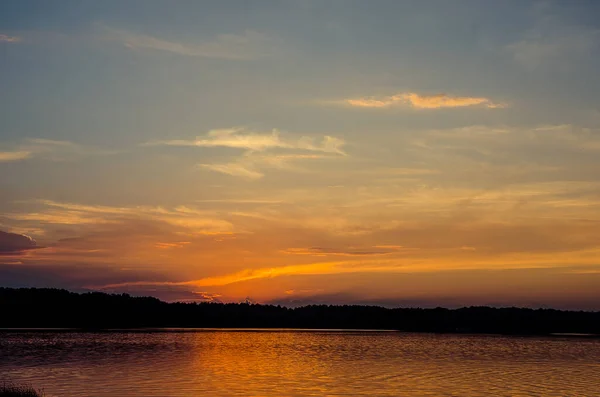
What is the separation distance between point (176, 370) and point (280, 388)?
14682 mm

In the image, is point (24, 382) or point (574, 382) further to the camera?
point (574, 382)

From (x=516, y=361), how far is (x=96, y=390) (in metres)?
49.8

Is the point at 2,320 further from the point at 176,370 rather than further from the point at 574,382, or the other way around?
the point at 574,382

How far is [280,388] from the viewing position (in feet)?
150

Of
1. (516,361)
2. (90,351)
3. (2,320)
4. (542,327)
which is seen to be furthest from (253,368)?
(542,327)

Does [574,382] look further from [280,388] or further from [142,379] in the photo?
[142,379]

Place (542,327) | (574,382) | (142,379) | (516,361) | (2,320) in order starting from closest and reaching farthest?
(142,379)
(574,382)
(516,361)
(2,320)
(542,327)

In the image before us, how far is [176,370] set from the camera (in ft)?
188

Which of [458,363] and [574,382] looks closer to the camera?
[574,382]

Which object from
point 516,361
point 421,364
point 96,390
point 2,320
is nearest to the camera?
point 96,390

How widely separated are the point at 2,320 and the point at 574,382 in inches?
5770

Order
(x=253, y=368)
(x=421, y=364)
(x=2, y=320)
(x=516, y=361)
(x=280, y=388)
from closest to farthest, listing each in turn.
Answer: (x=280, y=388), (x=253, y=368), (x=421, y=364), (x=516, y=361), (x=2, y=320)

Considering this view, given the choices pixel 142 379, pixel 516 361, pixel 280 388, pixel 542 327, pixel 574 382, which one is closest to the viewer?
pixel 280 388

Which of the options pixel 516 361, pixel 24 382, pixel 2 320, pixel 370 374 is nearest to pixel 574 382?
pixel 370 374
